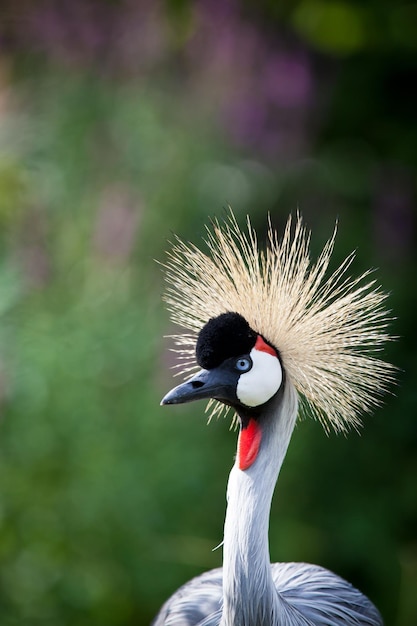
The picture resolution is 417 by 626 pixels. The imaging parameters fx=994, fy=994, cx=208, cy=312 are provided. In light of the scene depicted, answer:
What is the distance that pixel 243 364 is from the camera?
1.36 metres

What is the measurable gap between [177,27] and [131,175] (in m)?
0.48

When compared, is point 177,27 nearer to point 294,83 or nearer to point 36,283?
point 294,83

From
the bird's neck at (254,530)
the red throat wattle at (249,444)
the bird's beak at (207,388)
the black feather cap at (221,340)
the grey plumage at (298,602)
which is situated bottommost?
the grey plumage at (298,602)

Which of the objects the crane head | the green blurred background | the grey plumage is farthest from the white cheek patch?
the green blurred background

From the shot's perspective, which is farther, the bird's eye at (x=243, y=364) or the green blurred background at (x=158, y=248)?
the green blurred background at (x=158, y=248)

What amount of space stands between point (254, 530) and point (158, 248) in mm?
1301

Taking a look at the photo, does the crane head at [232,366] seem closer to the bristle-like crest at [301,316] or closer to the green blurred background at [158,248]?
the bristle-like crest at [301,316]

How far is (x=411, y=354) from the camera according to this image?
271 cm

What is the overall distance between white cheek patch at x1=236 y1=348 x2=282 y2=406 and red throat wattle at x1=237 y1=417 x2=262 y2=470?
4cm

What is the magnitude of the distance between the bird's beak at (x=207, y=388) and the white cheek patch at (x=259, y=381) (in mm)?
14

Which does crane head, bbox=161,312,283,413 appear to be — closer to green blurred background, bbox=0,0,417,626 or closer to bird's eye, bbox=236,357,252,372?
bird's eye, bbox=236,357,252,372

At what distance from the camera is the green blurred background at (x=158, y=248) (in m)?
2.36

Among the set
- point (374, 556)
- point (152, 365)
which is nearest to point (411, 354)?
point (374, 556)

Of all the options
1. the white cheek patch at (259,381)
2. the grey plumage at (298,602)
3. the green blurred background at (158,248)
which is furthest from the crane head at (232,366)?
the green blurred background at (158,248)
